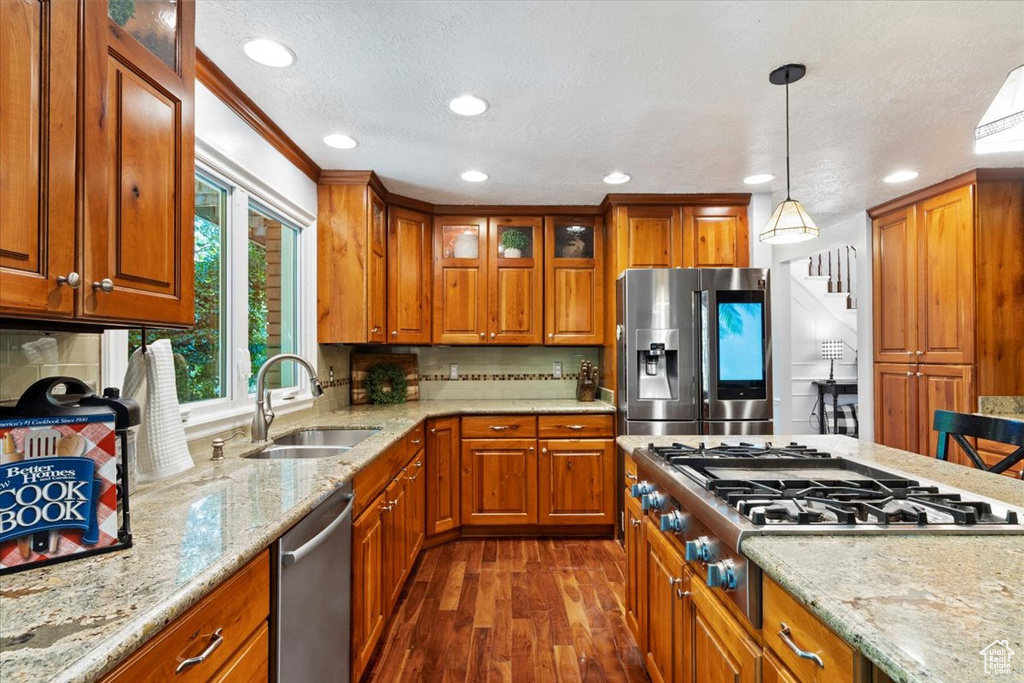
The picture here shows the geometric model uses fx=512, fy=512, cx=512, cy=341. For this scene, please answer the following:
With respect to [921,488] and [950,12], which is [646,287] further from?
Result: [921,488]

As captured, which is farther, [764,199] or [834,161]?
[764,199]

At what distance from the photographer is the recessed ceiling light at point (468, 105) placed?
2229 mm

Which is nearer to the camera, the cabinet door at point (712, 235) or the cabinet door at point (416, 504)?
the cabinet door at point (416, 504)

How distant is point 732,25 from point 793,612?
69.9 inches

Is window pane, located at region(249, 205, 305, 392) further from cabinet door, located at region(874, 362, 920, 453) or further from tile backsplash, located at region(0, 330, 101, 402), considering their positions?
cabinet door, located at region(874, 362, 920, 453)

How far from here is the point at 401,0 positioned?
1.61 metres

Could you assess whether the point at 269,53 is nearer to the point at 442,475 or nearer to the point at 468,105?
the point at 468,105

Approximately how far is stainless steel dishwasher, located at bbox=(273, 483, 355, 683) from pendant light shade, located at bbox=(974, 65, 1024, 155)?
205 cm

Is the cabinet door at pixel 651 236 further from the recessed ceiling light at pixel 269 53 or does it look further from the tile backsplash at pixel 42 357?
the tile backsplash at pixel 42 357

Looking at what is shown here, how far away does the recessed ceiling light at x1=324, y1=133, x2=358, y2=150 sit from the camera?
8.64 ft

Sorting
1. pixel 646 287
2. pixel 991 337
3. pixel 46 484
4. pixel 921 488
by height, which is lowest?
pixel 921 488

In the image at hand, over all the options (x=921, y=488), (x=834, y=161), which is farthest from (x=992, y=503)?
(x=834, y=161)

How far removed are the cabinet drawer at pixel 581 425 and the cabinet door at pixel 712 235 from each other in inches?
49.6

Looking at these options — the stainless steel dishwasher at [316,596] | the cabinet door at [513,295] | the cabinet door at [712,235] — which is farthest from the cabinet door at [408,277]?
the stainless steel dishwasher at [316,596]
